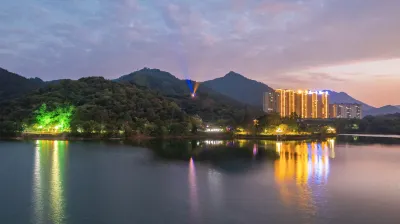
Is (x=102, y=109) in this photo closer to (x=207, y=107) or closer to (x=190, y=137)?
(x=190, y=137)

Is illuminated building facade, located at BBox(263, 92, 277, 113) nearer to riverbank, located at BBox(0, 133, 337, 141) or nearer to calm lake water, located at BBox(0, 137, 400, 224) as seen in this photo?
riverbank, located at BBox(0, 133, 337, 141)

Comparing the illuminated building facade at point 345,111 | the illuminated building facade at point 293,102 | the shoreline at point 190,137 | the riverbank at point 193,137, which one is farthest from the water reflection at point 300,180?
the illuminated building facade at point 345,111

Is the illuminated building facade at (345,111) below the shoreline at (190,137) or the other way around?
the other way around

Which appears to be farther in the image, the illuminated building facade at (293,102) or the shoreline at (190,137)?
the illuminated building facade at (293,102)

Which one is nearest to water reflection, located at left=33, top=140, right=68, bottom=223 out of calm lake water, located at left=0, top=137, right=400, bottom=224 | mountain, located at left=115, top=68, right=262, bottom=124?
calm lake water, located at left=0, top=137, right=400, bottom=224

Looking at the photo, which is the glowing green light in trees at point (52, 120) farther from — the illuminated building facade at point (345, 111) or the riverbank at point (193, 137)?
the illuminated building facade at point (345, 111)

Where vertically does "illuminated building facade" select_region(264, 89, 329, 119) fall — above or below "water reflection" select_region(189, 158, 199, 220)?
above

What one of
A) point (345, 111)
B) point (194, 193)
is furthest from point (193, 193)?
point (345, 111)
